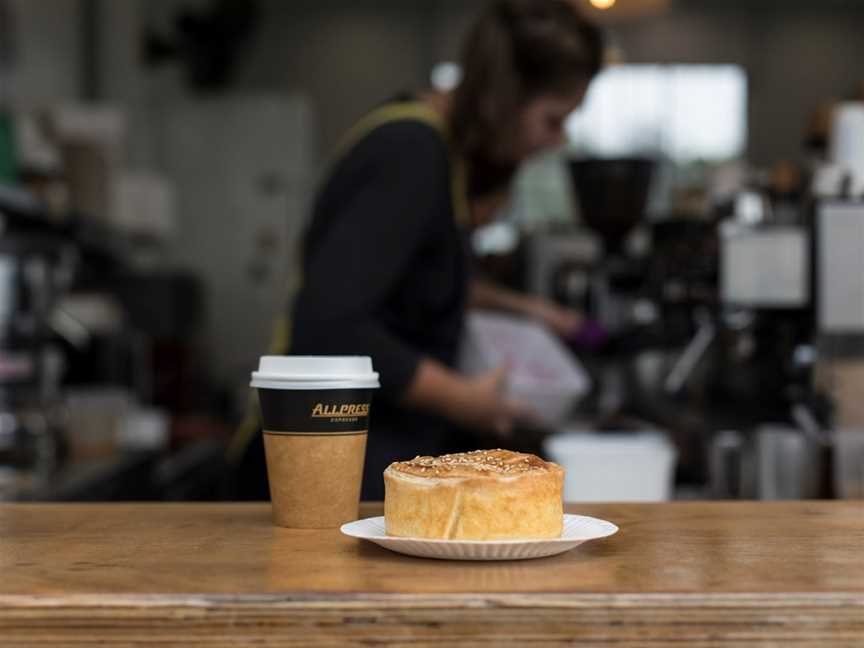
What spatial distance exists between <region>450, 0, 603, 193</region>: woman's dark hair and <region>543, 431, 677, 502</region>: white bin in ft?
1.61

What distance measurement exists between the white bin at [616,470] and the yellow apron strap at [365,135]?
1.32 ft

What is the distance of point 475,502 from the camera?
35.7 inches

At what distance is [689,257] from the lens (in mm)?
2721

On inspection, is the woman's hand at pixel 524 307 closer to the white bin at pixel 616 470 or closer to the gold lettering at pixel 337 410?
the white bin at pixel 616 470

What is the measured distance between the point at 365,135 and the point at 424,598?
123 centimetres

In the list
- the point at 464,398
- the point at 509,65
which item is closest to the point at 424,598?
the point at 464,398

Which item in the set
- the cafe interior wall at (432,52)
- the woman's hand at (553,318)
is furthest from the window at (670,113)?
the woman's hand at (553,318)

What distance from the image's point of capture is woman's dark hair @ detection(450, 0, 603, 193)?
2.00 m

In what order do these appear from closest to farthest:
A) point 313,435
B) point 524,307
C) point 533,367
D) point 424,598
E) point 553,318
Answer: point 424,598 → point 313,435 → point 533,367 → point 524,307 → point 553,318

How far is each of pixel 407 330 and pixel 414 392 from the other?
15cm

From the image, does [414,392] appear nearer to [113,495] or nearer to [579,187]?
[579,187]

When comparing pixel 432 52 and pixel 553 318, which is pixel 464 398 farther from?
pixel 432 52

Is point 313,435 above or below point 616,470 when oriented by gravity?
above

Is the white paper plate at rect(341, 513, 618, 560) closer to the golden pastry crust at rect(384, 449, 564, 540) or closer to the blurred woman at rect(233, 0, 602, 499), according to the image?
the golden pastry crust at rect(384, 449, 564, 540)
